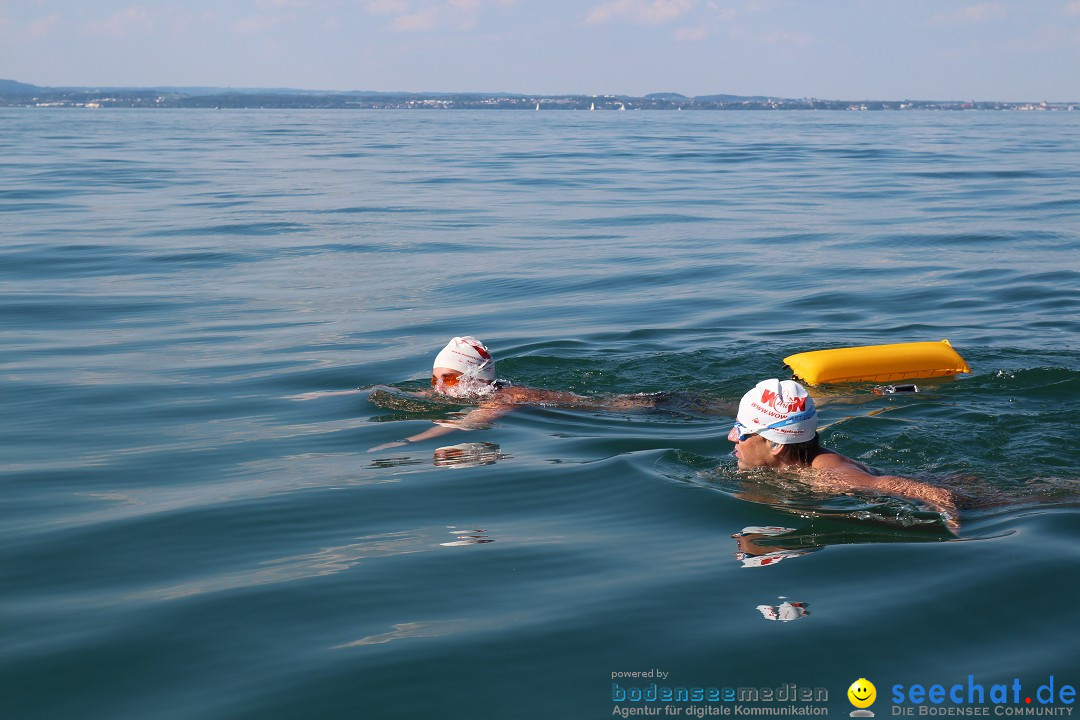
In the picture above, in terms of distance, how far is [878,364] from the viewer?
9.91 m

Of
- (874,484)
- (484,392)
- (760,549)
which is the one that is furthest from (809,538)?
(484,392)

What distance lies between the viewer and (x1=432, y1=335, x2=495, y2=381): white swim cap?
9664mm

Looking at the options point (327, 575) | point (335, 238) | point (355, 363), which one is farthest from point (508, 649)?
point (335, 238)

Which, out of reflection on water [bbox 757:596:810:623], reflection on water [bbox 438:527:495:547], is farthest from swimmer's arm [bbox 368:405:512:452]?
reflection on water [bbox 757:596:810:623]

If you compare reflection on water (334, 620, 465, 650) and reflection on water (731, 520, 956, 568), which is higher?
reflection on water (731, 520, 956, 568)

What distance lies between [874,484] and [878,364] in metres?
3.13

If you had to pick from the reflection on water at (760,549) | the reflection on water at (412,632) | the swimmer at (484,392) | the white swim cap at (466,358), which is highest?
the white swim cap at (466,358)

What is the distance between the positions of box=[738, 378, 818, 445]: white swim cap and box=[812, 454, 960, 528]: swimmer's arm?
0.25 metres

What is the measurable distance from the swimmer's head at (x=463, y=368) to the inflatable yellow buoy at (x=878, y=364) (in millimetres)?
2760

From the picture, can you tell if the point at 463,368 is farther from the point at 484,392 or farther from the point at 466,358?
the point at 484,392

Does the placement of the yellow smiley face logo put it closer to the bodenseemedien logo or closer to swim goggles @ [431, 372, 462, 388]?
the bodenseemedien logo

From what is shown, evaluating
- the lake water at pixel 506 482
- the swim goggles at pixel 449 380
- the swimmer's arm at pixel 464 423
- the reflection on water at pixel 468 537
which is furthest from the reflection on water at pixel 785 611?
the swim goggles at pixel 449 380

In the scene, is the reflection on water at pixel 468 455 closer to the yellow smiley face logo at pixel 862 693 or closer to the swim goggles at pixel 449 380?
the swim goggles at pixel 449 380

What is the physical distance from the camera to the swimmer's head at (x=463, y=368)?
9664 mm
